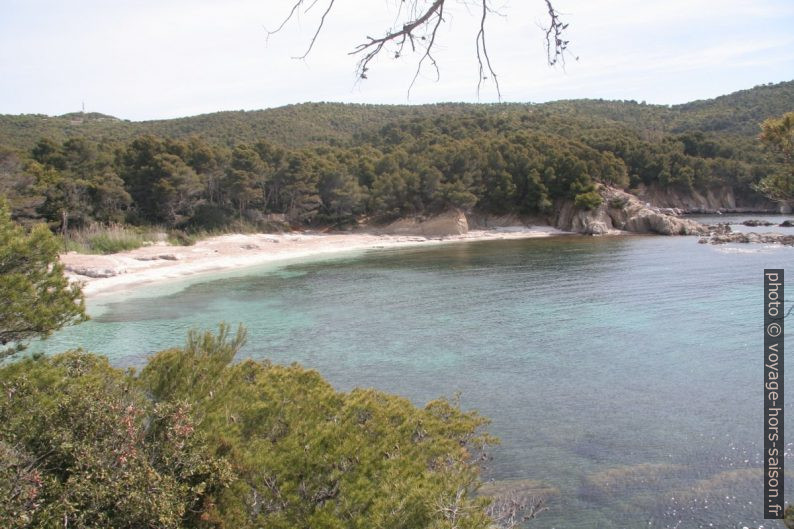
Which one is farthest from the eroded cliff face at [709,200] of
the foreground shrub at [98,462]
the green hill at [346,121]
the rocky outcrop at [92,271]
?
the foreground shrub at [98,462]

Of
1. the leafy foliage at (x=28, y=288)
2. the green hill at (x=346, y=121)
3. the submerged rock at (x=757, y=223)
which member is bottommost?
the submerged rock at (x=757, y=223)

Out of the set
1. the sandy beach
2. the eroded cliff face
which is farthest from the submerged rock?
the sandy beach

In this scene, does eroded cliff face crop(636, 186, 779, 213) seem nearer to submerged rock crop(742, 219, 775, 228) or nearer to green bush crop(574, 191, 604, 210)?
submerged rock crop(742, 219, 775, 228)

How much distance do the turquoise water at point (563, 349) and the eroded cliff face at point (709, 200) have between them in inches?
1378

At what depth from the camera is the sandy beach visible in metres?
32.1

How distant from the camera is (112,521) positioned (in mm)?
4656

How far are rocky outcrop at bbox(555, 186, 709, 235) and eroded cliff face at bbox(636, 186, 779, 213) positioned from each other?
1309 cm

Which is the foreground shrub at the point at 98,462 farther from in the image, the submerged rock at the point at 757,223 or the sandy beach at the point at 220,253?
the submerged rock at the point at 757,223

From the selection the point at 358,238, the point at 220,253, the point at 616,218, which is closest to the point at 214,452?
the point at 220,253

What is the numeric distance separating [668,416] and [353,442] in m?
8.43

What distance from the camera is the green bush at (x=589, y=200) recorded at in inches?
2194

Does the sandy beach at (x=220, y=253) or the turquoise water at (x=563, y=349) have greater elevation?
the sandy beach at (x=220, y=253)

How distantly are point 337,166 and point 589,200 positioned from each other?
81.9 feet

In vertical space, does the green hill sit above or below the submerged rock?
above
